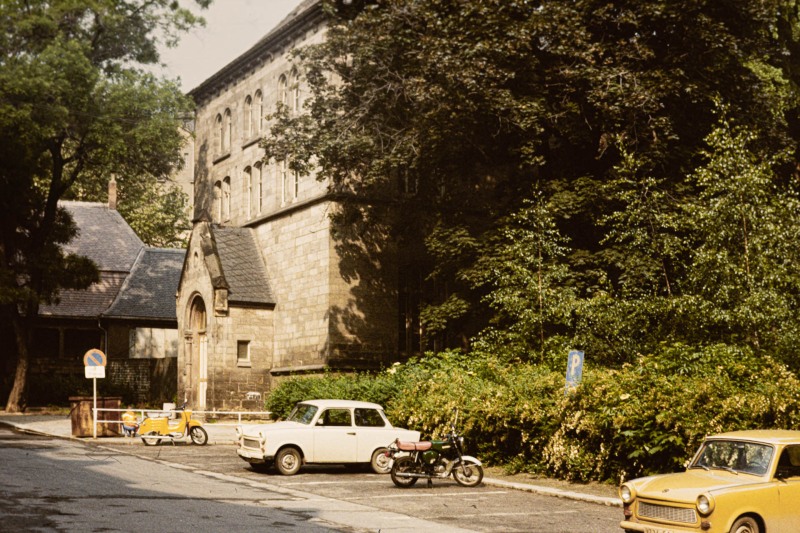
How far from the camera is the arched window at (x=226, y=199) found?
44.6 meters

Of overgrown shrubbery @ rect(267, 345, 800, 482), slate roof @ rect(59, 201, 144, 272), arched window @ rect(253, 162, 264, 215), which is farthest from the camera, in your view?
slate roof @ rect(59, 201, 144, 272)

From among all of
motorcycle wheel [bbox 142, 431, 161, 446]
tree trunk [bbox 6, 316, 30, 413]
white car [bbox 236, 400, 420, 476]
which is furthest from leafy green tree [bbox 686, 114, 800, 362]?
tree trunk [bbox 6, 316, 30, 413]

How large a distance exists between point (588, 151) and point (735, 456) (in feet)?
65.4

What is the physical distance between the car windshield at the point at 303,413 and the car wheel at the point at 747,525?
1087 cm

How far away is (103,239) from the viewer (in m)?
52.6

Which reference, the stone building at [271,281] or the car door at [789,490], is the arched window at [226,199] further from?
the car door at [789,490]

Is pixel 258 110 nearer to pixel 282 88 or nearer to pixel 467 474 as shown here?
pixel 282 88

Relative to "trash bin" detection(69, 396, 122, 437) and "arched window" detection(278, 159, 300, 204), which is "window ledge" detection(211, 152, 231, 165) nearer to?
"arched window" detection(278, 159, 300, 204)

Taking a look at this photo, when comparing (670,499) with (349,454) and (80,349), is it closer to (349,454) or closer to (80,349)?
(349,454)

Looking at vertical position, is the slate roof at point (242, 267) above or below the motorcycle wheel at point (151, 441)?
above

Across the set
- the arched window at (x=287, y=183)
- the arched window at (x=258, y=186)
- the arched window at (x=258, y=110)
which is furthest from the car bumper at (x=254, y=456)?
the arched window at (x=258, y=110)

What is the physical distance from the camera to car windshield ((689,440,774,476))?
11.9 m

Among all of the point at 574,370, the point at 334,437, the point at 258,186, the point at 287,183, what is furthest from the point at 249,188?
the point at 574,370

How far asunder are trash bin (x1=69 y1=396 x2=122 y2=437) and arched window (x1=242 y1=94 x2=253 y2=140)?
1733 centimetres
